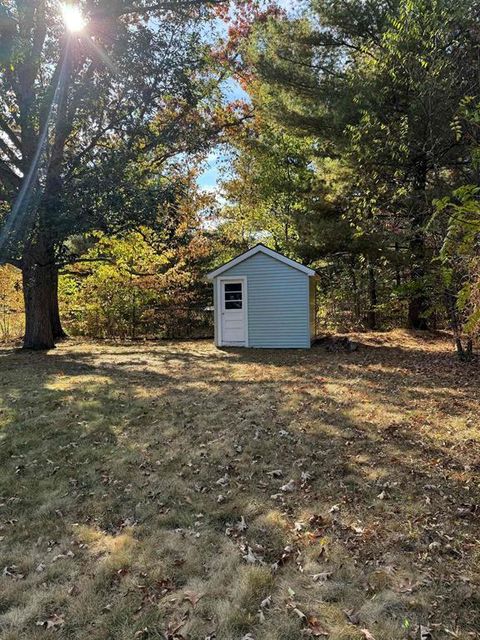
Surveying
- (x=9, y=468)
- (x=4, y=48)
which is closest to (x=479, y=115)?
(x=9, y=468)

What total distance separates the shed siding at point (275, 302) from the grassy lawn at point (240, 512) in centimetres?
530

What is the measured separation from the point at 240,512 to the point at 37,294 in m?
9.46

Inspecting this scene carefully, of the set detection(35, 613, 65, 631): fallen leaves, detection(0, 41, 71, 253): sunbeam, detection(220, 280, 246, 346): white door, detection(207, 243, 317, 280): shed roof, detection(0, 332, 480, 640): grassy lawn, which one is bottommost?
detection(35, 613, 65, 631): fallen leaves

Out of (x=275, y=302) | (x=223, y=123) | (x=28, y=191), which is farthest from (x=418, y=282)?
(x=223, y=123)

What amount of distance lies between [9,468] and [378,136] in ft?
24.7

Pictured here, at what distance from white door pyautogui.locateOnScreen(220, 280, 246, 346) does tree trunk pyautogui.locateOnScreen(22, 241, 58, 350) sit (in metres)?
4.59

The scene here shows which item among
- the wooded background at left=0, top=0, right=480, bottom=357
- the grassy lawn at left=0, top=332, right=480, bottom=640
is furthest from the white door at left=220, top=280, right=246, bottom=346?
the grassy lawn at left=0, top=332, right=480, bottom=640

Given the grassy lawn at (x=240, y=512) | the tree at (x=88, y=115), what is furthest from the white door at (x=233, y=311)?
the grassy lawn at (x=240, y=512)

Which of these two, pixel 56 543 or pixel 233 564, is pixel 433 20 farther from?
pixel 56 543

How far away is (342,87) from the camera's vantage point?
10000 millimetres

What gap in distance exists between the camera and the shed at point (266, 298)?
38.9ft

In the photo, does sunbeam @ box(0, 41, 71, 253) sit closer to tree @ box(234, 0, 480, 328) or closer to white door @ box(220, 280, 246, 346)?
tree @ box(234, 0, 480, 328)

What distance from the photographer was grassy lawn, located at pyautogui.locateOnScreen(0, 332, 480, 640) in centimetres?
232

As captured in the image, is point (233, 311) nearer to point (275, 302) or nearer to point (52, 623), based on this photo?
point (275, 302)
